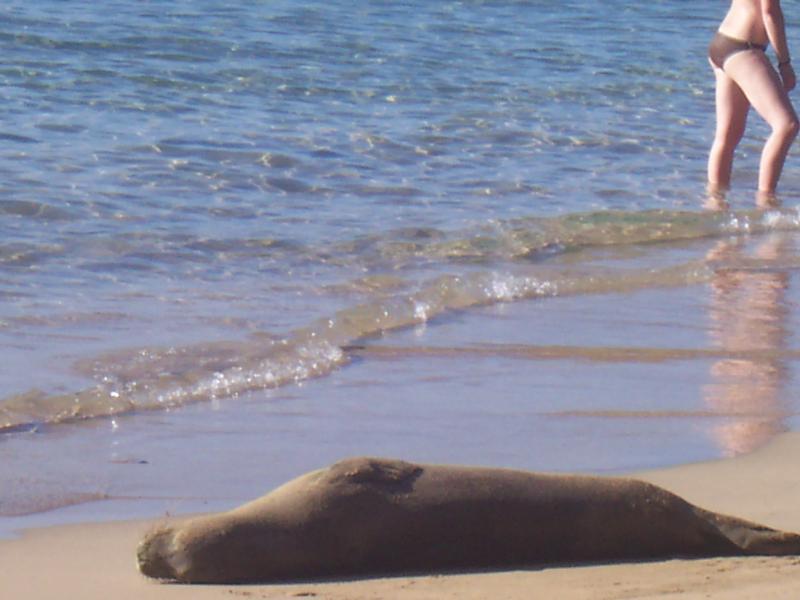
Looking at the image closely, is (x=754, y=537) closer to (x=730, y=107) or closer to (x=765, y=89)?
(x=765, y=89)

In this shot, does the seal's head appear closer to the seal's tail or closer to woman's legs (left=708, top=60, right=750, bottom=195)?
the seal's tail

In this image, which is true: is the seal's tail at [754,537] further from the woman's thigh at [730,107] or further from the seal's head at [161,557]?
the woman's thigh at [730,107]

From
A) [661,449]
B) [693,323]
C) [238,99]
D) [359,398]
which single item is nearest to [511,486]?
[661,449]

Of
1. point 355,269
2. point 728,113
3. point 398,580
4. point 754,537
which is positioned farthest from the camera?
point 728,113

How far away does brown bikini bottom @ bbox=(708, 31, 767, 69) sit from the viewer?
26.6 ft

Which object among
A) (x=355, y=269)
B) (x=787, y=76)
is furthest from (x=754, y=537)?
(x=787, y=76)

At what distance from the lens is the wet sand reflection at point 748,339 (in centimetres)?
454

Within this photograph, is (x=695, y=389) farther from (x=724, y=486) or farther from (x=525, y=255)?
(x=525, y=255)

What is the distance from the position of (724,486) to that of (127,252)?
3.74 meters

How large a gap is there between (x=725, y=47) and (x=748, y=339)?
2900 millimetres

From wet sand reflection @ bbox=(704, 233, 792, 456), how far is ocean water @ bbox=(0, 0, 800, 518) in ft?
0.06

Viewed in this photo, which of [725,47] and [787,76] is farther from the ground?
[725,47]

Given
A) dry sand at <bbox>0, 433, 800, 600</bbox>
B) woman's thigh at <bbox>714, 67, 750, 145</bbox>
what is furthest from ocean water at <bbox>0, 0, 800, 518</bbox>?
woman's thigh at <bbox>714, 67, 750, 145</bbox>

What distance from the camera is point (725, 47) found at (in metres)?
8.18
